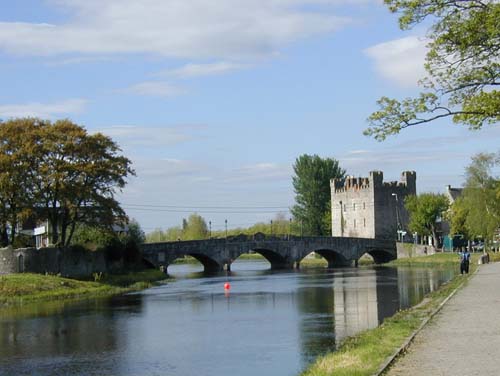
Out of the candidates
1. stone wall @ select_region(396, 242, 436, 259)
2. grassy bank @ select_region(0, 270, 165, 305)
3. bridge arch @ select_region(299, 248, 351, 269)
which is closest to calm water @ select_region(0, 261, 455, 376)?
grassy bank @ select_region(0, 270, 165, 305)

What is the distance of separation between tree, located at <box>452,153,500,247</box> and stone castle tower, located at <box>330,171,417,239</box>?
101 ft

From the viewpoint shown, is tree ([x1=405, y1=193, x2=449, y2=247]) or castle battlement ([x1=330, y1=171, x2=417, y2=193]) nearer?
tree ([x1=405, y1=193, x2=449, y2=247])

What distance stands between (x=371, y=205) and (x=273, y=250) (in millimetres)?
20956

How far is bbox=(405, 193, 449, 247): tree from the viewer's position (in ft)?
317

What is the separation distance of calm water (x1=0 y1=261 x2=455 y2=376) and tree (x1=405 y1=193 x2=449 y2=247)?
50210mm

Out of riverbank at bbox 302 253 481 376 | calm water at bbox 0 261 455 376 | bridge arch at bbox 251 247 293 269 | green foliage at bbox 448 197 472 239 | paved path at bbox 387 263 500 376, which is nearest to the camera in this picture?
paved path at bbox 387 263 500 376

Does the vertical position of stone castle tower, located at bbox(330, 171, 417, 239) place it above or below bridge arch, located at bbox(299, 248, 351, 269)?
above

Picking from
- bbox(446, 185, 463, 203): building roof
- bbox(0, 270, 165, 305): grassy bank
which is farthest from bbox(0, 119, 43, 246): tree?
bbox(446, 185, 463, 203): building roof

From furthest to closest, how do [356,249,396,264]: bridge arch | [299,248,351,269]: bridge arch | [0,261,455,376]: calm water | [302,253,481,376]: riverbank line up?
[356,249,396,264]: bridge arch
[299,248,351,269]: bridge arch
[0,261,455,376]: calm water
[302,253,481,376]: riverbank

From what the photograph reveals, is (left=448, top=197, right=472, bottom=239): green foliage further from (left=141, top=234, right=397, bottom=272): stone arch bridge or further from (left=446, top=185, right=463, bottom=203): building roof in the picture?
(left=446, top=185, right=463, bottom=203): building roof

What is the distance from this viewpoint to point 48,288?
4531 cm

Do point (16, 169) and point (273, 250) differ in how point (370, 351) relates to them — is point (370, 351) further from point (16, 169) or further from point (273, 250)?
point (273, 250)

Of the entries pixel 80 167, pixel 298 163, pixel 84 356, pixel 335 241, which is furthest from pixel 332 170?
pixel 84 356

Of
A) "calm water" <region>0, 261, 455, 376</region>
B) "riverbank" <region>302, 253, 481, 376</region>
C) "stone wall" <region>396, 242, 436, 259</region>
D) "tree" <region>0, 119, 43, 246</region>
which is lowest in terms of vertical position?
"calm water" <region>0, 261, 455, 376</region>
